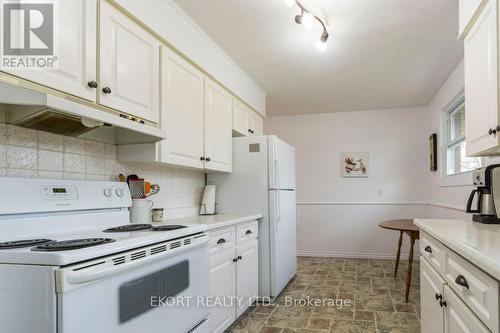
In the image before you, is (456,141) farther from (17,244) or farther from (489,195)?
(17,244)

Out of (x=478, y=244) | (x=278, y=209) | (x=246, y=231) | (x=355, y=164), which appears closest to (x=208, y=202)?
(x=246, y=231)

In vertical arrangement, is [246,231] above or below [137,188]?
below

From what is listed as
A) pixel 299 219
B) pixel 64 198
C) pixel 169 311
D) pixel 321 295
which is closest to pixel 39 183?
pixel 64 198

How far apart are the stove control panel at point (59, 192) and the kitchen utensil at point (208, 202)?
5.04 ft

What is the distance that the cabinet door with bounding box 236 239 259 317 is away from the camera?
278 cm

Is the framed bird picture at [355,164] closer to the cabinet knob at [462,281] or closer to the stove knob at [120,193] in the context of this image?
the stove knob at [120,193]

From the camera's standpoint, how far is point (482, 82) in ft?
5.99

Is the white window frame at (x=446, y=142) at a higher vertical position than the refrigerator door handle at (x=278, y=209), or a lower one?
higher

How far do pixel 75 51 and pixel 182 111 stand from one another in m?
0.95

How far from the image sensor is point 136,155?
2184mm

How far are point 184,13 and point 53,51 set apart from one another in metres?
1.18

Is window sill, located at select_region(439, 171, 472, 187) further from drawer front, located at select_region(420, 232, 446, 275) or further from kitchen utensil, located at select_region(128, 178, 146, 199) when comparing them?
kitchen utensil, located at select_region(128, 178, 146, 199)

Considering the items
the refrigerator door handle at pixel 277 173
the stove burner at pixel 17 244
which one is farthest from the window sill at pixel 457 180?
the stove burner at pixel 17 244

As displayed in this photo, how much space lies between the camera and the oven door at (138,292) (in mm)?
1107
